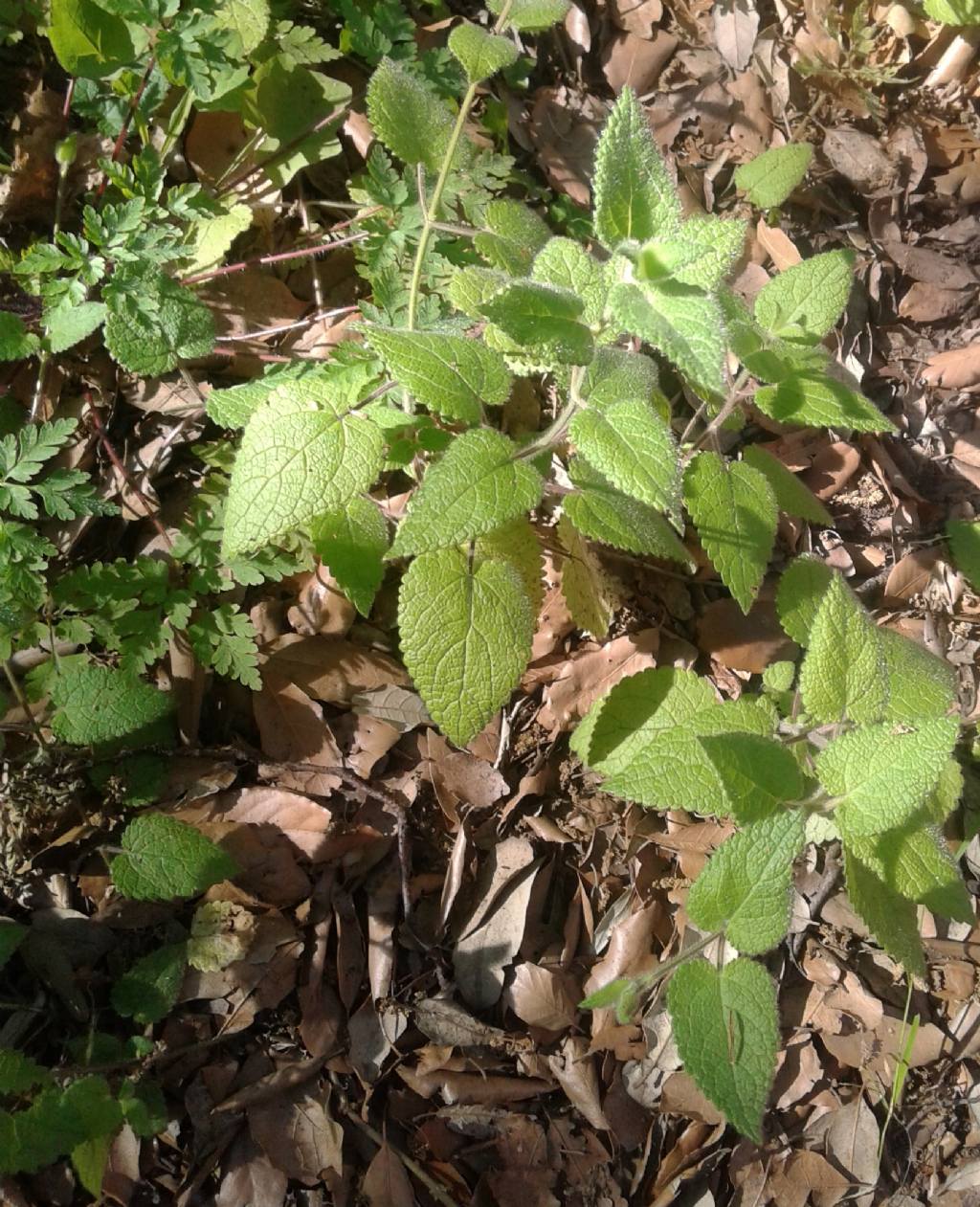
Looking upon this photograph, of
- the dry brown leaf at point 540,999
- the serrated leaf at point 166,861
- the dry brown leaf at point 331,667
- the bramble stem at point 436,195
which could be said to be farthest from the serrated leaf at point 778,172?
the serrated leaf at point 166,861

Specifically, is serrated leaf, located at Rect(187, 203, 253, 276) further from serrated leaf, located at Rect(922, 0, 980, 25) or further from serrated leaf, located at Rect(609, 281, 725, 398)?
serrated leaf, located at Rect(922, 0, 980, 25)

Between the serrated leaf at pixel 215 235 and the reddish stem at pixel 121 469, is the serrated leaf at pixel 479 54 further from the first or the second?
the reddish stem at pixel 121 469

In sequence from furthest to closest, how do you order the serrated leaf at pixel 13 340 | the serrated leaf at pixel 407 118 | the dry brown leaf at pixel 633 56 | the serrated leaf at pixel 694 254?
the dry brown leaf at pixel 633 56 → the serrated leaf at pixel 13 340 → the serrated leaf at pixel 407 118 → the serrated leaf at pixel 694 254

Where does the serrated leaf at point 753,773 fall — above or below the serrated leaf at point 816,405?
below

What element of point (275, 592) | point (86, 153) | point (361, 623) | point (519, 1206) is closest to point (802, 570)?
point (361, 623)

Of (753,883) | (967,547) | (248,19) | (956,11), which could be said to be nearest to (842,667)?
(753,883)

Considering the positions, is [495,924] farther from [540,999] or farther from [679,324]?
[679,324]
